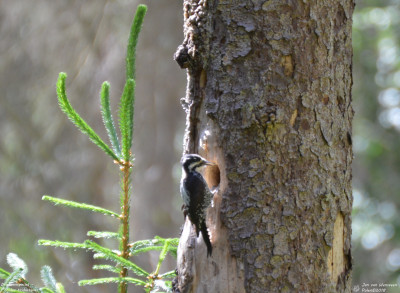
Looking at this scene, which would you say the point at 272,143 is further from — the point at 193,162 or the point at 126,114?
the point at 126,114

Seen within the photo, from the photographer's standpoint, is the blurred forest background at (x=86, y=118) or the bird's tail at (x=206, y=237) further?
the blurred forest background at (x=86, y=118)

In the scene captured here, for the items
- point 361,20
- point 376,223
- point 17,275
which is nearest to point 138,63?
point 361,20

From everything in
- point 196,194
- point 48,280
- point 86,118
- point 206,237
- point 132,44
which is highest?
point 86,118

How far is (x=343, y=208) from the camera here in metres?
2.61

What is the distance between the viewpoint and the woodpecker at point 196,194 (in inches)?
102

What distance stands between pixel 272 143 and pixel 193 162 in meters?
0.47

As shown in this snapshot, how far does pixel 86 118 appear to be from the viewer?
28.6 feet

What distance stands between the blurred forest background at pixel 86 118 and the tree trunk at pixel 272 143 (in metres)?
5.46

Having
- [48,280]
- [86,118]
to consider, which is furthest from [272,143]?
[86,118]

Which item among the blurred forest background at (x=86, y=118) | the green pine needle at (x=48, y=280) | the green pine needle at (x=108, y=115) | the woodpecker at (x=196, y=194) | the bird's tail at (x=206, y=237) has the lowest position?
the green pine needle at (x=48, y=280)

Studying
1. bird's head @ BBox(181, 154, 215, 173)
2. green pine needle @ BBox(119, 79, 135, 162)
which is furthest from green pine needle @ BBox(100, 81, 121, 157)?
bird's head @ BBox(181, 154, 215, 173)

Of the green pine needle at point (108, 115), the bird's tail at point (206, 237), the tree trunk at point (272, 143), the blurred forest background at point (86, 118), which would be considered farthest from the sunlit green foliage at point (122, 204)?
the blurred forest background at point (86, 118)

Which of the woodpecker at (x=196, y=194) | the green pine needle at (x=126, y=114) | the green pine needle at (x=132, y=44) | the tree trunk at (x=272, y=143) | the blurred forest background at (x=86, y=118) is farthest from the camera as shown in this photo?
the blurred forest background at (x=86, y=118)

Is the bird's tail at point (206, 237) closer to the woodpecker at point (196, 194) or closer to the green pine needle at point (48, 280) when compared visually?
the woodpecker at point (196, 194)
